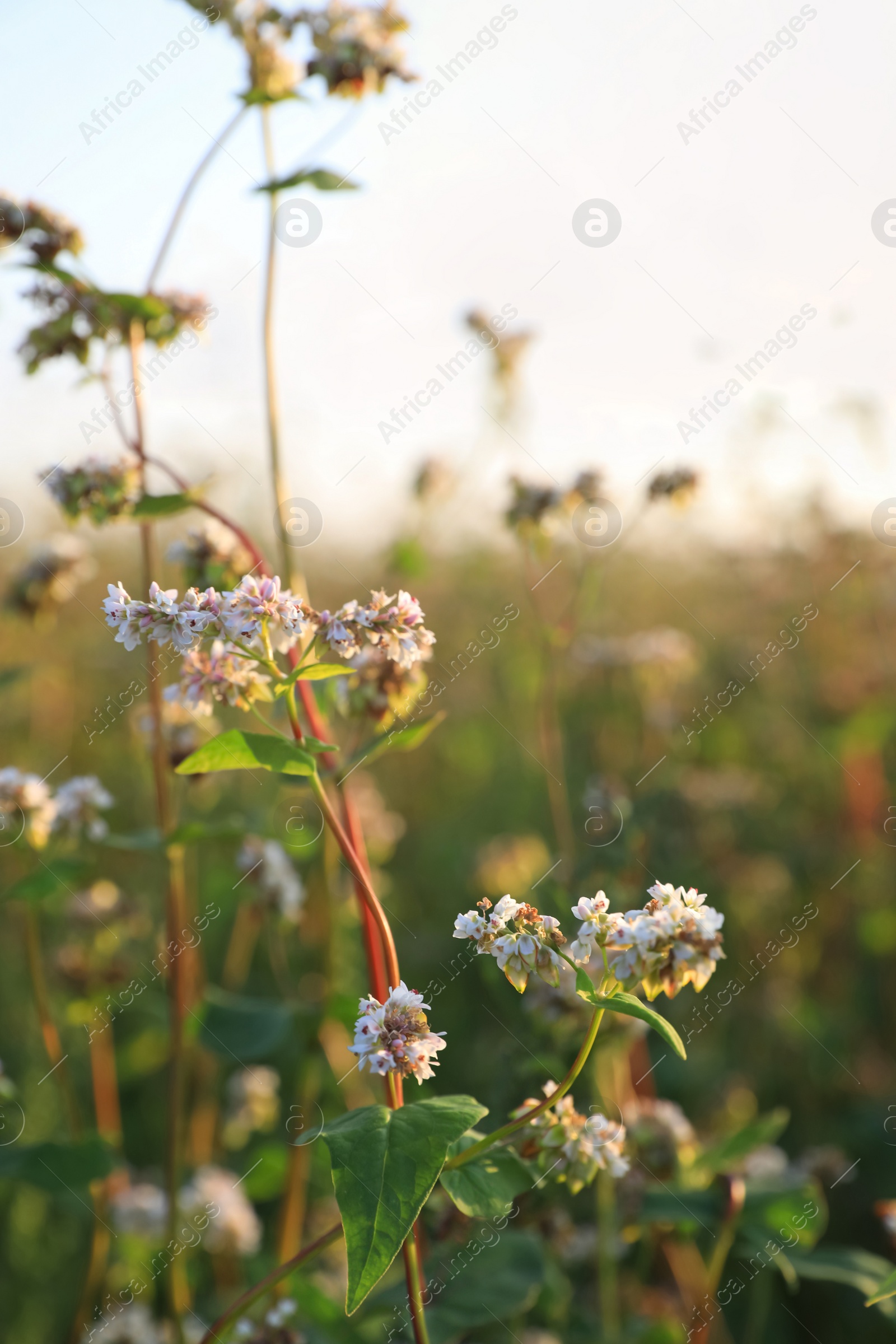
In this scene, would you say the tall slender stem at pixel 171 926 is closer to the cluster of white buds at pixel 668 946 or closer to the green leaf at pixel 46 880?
the green leaf at pixel 46 880

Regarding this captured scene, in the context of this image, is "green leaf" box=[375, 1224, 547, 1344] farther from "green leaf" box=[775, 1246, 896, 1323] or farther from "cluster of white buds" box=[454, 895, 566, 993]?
"cluster of white buds" box=[454, 895, 566, 993]

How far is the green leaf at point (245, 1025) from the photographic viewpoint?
275 centimetres

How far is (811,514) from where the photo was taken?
5.53 meters

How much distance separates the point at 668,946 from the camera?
1510 millimetres

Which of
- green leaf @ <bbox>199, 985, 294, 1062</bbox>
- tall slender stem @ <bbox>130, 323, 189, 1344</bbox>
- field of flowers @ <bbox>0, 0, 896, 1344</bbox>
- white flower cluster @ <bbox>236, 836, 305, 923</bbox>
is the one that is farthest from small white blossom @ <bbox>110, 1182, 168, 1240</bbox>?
white flower cluster @ <bbox>236, 836, 305, 923</bbox>

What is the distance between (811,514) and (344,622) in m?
4.55

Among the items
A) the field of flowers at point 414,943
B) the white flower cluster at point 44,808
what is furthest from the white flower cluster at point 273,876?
the white flower cluster at point 44,808

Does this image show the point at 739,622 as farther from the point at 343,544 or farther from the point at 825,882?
the point at 343,544

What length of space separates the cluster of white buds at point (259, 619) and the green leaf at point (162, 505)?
0.57 meters

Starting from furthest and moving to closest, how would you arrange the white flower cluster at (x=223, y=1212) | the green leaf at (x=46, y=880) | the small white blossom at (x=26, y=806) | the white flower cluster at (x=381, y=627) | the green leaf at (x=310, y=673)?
1. the white flower cluster at (x=223, y=1212)
2. the small white blossom at (x=26, y=806)
3. the green leaf at (x=46, y=880)
4. the white flower cluster at (x=381, y=627)
5. the green leaf at (x=310, y=673)

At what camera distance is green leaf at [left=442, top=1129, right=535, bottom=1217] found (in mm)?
1457

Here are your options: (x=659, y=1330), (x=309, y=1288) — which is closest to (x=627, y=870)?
(x=659, y=1330)

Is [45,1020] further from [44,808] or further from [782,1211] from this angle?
[782,1211]

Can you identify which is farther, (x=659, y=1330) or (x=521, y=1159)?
(x=659, y=1330)
